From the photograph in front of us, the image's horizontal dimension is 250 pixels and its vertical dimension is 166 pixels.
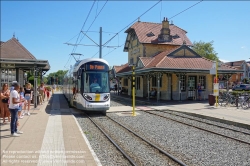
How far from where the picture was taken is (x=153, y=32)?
33625 millimetres

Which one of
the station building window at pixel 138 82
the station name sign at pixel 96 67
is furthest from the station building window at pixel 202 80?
the station name sign at pixel 96 67

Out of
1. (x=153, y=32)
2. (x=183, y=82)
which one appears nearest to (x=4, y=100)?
(x=183, y=82)

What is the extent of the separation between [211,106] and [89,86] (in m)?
9.75

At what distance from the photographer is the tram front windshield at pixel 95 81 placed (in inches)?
578

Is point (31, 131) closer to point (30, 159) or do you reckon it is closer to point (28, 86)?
point (30, 159)

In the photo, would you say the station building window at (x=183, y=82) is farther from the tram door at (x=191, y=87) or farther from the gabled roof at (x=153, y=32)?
the gabled roof at (x=153, y=32)

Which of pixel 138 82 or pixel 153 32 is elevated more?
pixel 153 32

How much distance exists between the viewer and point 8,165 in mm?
5309

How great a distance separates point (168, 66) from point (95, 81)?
9783 millimetres

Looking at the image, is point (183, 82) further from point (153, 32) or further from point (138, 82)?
point (153, 32)

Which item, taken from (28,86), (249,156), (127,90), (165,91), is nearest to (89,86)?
(28,86)

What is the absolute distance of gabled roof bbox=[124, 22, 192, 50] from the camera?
32.0m

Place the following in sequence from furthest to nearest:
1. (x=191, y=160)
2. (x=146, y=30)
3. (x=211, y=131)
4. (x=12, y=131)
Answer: (x=146, y=30) < (x=211, y=131) < (x=12, y=131) < (x=191, y=160)

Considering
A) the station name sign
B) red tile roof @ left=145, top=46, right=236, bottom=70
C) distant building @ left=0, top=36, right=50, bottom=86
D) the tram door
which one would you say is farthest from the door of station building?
distant building @ left=0, top=36, right=50, bottom=86
